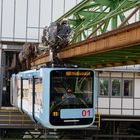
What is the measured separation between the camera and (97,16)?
1845cm

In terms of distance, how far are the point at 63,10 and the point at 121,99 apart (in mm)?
7640

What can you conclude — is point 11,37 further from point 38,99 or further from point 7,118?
point 38,99

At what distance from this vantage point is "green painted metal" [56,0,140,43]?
14422 millimetres

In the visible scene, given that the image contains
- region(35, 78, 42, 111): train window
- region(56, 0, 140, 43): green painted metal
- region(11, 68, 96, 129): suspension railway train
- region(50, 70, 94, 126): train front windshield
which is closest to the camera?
region(56, 0, 140, 43): green painted metal

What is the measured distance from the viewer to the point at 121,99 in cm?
3669

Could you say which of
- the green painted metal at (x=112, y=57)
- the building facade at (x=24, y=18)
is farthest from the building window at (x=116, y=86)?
the green painted metal at (x=112, y=57)

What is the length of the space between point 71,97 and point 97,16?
3.50 meters

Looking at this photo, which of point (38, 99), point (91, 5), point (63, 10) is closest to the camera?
point (38, 99)

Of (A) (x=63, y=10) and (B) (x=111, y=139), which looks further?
(A) (x=63, y=10)

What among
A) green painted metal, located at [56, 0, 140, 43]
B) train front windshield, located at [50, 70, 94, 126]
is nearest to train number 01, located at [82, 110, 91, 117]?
train front windshield, located at [50, 70, 94, 126]

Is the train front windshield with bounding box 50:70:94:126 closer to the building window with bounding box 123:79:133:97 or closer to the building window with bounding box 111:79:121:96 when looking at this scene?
the building window with bounding box 111:79:121:96

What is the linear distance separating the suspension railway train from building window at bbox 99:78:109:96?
1966 cm

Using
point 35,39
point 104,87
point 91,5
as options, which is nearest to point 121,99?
point 104,87

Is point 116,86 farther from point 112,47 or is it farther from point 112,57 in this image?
point 112,47
